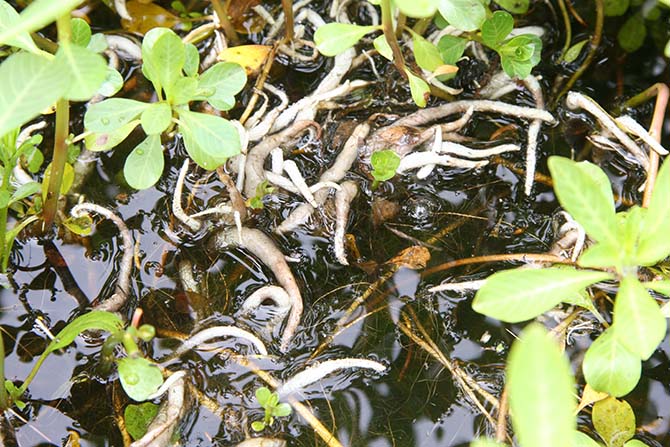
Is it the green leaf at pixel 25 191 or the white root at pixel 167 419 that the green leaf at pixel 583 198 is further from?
the green leaf at pixel 25 191

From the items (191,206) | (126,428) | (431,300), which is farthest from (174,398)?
(431,300)

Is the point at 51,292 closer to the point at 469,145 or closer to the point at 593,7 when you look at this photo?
the point at 469,145

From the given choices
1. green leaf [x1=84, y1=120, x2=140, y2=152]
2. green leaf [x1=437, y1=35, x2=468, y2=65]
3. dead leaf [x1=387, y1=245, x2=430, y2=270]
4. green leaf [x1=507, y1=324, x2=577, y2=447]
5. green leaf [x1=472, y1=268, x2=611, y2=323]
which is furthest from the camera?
green leaf [x1=437, y1=35, x2=468, y2=65]

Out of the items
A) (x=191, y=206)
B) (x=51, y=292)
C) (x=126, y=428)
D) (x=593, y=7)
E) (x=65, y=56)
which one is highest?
(x=65, y=56)

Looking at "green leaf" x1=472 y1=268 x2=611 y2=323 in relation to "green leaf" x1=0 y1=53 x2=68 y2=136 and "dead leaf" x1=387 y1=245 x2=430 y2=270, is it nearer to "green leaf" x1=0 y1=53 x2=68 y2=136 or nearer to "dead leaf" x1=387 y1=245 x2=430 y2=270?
"dead leaf" x1=387 y1=245 x2=430 y2=270

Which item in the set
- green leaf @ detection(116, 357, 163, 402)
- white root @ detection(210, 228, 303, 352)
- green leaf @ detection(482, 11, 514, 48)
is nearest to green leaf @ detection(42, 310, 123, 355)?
green leaf @ detection(116, 357, 163, 402)

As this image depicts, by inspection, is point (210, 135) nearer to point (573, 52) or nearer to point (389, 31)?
point (389, 31)

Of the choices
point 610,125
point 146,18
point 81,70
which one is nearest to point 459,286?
point 610,125
